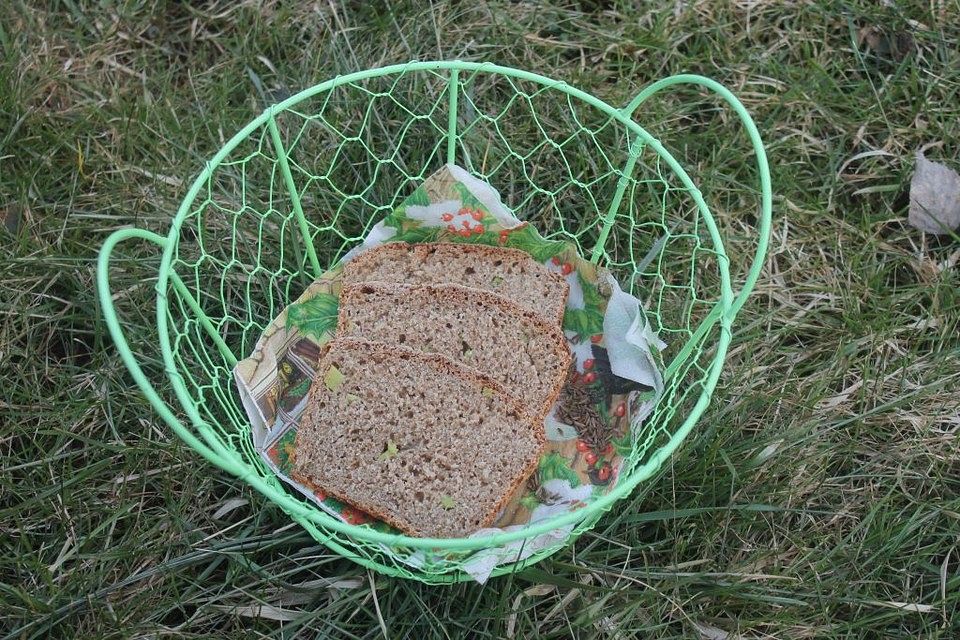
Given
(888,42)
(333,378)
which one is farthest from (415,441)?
(888,42)

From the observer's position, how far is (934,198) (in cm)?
236

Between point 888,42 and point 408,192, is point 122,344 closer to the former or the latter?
point 408,192

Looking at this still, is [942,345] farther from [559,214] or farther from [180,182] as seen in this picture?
[180,182]

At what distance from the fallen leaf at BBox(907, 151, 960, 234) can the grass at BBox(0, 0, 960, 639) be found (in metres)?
0.05

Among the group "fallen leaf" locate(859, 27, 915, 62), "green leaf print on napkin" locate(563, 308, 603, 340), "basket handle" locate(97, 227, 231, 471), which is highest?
"basket handle" locate(97, 227, 231, 471)

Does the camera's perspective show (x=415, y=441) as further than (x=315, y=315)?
No

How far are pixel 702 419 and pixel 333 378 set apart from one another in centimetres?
81

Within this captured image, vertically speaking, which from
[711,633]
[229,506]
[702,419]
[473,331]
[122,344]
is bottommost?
[711,633]

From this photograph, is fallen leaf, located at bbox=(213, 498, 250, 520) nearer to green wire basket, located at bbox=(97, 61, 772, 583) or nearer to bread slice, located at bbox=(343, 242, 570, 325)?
green wire basket, located at bbox=(97, 61, 772, 583)

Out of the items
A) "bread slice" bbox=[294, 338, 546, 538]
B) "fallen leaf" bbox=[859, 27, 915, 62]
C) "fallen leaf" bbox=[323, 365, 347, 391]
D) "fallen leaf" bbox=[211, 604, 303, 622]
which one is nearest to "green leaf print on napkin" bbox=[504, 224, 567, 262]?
"bread slice" bbox=[294, 338, 546, 538]

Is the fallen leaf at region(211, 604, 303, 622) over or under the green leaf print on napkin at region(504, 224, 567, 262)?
under

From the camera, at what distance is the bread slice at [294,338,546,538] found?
5.82ft

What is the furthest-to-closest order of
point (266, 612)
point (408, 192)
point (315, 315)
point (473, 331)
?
point (408, 192), point (315, 315), point (473, 331), point (266, 612)

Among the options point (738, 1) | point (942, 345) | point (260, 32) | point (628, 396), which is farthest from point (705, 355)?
point (260, 32)
